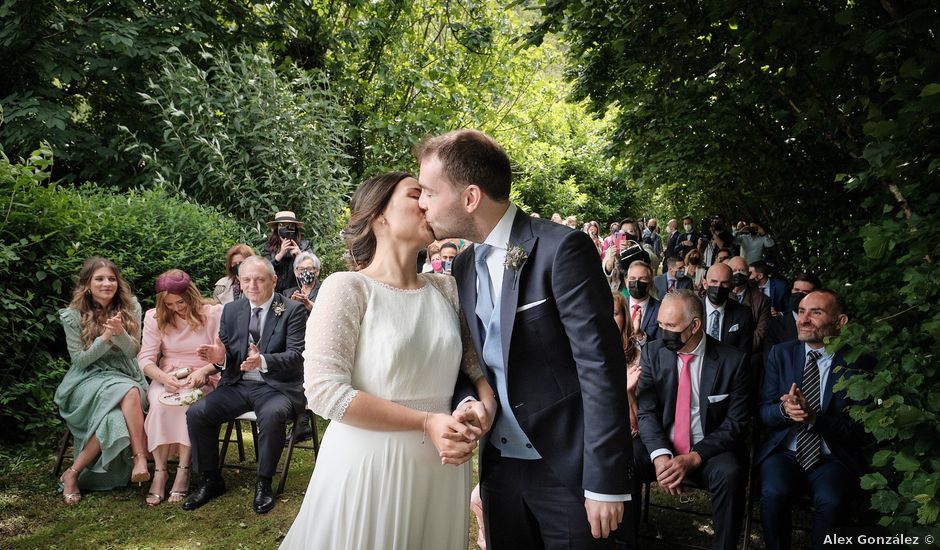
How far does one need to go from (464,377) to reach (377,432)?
1.34 ft

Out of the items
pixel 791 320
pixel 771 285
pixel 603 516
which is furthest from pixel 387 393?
pixel 771 285

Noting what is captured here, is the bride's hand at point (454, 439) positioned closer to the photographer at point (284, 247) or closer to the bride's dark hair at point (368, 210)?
the bride's dark hair at point (368, 210)

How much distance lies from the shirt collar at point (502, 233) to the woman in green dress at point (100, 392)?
425cm

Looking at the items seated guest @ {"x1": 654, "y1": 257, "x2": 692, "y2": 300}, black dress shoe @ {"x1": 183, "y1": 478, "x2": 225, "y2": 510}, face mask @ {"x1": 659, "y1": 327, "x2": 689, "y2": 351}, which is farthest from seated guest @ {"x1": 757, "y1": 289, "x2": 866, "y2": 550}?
black dress shoe @ {"x1": 183, "y1": 478, "x2": 225, "y2": 510}

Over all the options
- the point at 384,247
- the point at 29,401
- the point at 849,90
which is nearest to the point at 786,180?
the point at 849,90

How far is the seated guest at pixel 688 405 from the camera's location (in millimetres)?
4277

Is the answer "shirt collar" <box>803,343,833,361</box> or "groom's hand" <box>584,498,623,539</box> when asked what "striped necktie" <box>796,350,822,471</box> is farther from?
"groom's hand" <box>584,498,623,539</box>

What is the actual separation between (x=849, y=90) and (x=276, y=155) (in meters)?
7.73

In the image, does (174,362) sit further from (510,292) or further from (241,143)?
(241,143)

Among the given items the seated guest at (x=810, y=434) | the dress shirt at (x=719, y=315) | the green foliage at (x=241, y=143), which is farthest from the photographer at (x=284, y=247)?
the seated guest at (x=810, y=434)

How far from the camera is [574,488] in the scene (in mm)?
2293

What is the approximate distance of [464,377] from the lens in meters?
2.67

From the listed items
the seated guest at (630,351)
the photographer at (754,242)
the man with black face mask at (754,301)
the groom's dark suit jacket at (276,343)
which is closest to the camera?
the seated guest at (630,351)

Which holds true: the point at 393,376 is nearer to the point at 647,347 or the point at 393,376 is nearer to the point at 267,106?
the point at 647,347
